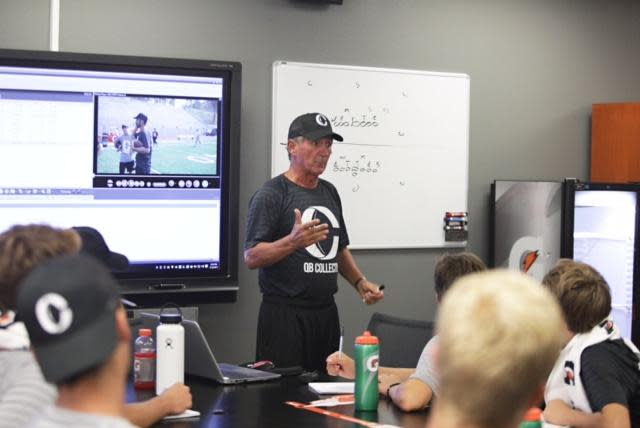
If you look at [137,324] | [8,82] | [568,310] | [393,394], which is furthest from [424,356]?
[8,82]

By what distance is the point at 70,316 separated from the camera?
1.20 m

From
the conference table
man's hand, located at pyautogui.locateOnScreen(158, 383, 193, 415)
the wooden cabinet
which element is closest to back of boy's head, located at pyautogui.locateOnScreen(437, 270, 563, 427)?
the conference table

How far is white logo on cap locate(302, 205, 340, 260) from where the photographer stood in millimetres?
4062

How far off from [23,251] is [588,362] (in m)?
1.63

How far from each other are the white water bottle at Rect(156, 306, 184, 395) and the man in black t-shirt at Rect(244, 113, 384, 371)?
1159mm

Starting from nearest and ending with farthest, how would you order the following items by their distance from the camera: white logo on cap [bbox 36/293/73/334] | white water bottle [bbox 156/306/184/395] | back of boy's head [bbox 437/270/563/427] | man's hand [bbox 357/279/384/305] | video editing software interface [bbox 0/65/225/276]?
back of boy's head [bbox 437/270/563/427], white logo on cap [bbox 36/293/73/334], white water bottle [bbox 156/306/184/395], man's hand [bbox 357/279/384/305], video editing software interface [bbox 0/65/225/276]

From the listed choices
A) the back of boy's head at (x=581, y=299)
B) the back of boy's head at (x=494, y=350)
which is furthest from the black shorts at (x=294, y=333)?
the back of boy's head at (x=494, y=350)

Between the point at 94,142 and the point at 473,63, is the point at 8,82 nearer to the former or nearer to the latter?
the point at 94,142

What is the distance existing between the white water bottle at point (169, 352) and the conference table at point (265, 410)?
0.08m

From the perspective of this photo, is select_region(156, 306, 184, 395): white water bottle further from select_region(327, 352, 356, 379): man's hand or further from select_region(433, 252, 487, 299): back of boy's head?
select_region(433, 252, 487, 299): back of boy's head

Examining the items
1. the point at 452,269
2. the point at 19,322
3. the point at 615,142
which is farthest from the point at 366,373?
the point at 615,142

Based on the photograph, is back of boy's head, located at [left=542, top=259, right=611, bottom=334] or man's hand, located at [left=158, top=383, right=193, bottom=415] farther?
back of boy's head, located at [left=542, top=259, right=611, bottom=334]

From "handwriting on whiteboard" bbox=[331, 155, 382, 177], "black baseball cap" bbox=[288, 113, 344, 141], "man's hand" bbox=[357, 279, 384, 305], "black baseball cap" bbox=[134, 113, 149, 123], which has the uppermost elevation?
"black baseball cap" bbox=[134, 113, 149, 123]

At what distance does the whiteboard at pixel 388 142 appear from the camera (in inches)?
193
